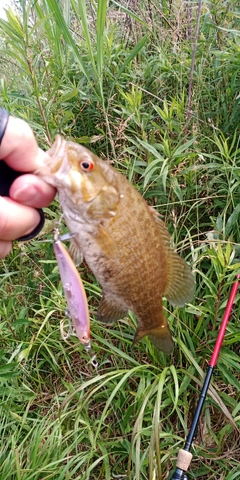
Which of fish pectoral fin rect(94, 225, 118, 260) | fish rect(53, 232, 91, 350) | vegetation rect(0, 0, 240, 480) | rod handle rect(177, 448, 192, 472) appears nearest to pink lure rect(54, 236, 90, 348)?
fish rect(53, 232, 91, 350)

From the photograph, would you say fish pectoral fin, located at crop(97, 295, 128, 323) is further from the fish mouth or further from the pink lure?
the fish mouth

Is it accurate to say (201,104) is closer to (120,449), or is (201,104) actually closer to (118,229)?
(118,229)

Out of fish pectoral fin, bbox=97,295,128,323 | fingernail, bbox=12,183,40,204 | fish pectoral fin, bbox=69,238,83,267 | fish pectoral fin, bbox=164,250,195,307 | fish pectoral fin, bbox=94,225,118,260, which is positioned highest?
fingernail, bbox=12,183,40,204

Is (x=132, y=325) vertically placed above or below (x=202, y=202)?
below

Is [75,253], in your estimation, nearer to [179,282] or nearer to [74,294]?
[74,294]

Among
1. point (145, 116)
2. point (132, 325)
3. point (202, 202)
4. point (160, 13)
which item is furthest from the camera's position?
point (160, 13)

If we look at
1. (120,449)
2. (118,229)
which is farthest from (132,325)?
(118,229)

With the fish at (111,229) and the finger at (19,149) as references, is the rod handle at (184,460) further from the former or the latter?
the finger at (19,149)
